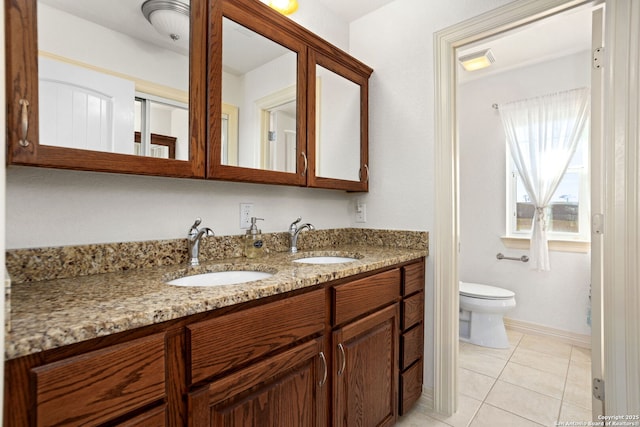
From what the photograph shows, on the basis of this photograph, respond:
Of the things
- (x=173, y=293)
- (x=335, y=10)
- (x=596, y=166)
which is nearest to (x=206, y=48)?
(x=173, y=293)

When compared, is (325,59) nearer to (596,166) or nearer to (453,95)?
(453,95)

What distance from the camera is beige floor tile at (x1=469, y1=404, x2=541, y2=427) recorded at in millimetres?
1569

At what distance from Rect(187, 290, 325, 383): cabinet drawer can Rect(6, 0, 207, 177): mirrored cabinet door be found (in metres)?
0.60

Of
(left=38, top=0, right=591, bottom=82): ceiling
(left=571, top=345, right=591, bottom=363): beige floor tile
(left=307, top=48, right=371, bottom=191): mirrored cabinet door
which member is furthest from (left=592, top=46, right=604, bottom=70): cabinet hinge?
(left=571, top=345, right=591, bottom=363): beige floor tile

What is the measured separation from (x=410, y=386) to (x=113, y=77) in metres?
1.90

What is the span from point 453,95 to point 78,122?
5.57 feet

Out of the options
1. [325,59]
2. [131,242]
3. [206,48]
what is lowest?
[131,242]

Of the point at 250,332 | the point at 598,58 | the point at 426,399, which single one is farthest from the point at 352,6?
the point at 426,399

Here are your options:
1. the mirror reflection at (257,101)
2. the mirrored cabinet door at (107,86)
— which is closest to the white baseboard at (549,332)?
the mirror reflection at (257,101)

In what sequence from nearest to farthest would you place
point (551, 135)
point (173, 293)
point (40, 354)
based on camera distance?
point (40, 354) → point (173, 293) → point (551, 135)

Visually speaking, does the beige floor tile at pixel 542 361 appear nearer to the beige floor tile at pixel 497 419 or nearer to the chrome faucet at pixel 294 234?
the beige floor tile at pixel 497 419

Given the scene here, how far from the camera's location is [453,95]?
5.55 feet

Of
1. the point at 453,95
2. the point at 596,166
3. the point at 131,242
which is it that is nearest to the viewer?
the point at 131,242

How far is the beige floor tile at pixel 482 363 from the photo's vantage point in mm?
2100
